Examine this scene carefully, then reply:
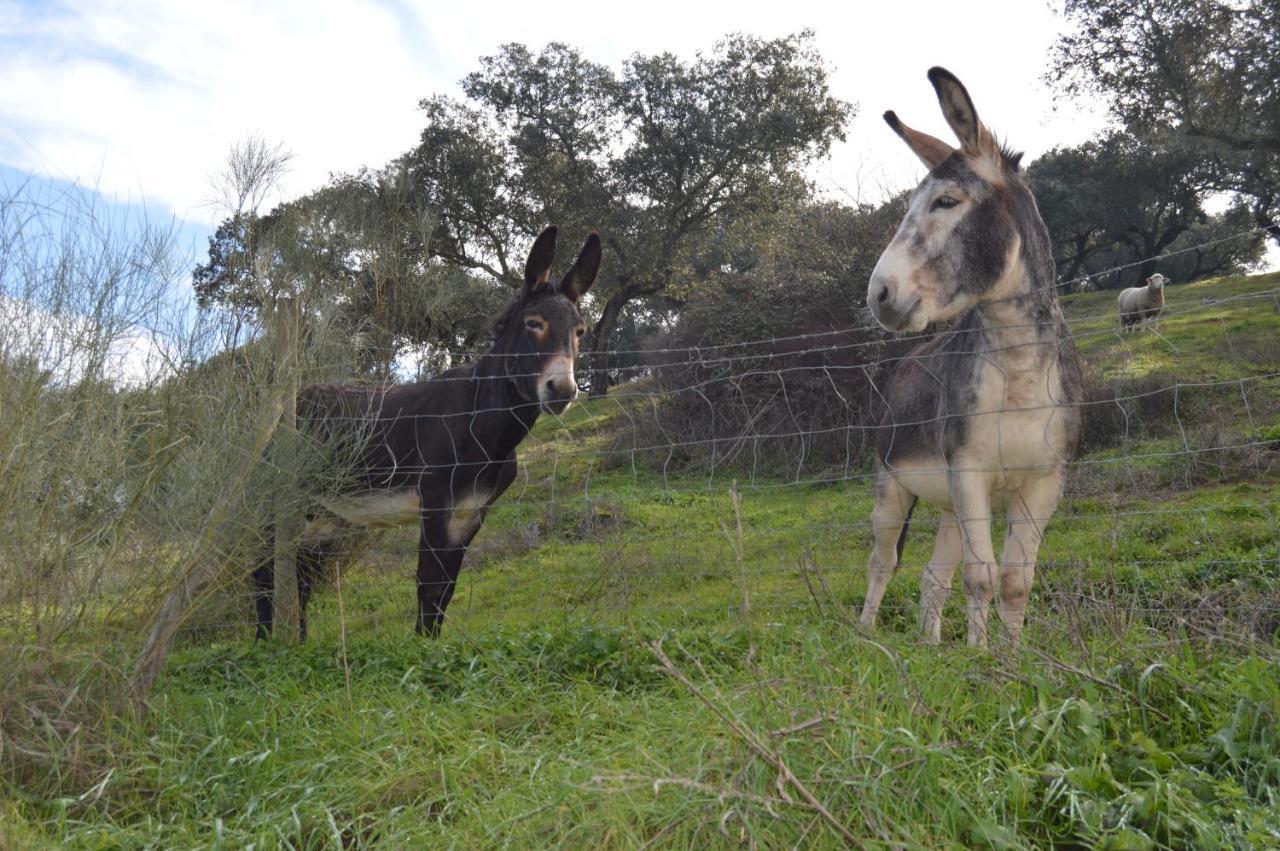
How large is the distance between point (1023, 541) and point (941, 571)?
931mm

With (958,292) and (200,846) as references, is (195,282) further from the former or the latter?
(958,292)

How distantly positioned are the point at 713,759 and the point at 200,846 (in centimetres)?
152

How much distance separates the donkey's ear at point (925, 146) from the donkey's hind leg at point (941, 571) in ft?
5.60

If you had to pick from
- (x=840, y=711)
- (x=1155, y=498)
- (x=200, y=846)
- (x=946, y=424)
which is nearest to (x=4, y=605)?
(x=200, y=846)

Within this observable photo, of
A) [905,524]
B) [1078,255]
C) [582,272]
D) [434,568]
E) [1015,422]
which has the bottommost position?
[434,568]

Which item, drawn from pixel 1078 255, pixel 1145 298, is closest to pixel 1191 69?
pixel 1145 298

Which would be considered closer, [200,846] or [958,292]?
[200,846]

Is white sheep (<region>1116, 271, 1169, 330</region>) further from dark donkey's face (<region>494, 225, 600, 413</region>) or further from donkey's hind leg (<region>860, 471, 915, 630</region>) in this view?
dark donkey's face (<region>494, 225, 600, 413</region>)

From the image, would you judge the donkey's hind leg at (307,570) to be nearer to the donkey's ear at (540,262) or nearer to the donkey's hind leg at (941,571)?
the donkey's ear at (540,262)

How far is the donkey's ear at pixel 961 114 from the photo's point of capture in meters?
4.07

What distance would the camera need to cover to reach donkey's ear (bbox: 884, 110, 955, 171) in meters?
4.42

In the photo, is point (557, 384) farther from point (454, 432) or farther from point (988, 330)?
point (988, 330)

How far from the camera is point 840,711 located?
2.87 m

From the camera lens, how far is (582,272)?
246 inches
